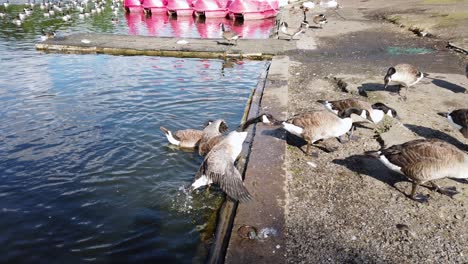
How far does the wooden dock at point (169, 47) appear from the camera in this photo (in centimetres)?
1761

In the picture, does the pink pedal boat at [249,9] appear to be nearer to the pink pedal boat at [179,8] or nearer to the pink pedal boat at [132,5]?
the pink pedal boat at [179,8]

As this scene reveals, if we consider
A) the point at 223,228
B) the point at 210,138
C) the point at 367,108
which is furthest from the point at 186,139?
the point at 367,108

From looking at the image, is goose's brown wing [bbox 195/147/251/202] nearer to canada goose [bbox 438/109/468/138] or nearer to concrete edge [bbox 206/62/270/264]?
concrete edge [bbox 206/62/270/264]

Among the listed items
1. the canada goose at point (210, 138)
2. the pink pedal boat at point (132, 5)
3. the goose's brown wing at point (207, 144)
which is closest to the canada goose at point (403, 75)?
the canada goose at point (210, 138)

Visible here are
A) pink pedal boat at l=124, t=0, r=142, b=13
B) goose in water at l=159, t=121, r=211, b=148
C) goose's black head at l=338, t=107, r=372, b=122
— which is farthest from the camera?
pink pedal boat at l=124, t=0, r=142, b=13

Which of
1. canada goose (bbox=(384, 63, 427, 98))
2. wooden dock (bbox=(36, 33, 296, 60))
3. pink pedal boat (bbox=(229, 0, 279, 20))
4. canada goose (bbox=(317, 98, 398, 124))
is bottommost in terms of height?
canada goose (bbox=(317, 98, 398, 124))

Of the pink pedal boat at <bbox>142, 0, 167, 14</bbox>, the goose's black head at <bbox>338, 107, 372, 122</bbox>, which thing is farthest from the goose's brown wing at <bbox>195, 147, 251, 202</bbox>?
the pink pedal boat at <bbox>142, 0, 167, 14</bbox>

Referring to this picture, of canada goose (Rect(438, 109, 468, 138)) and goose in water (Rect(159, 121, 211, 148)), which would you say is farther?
goose in water (Rect(159, 121, 211, 148))

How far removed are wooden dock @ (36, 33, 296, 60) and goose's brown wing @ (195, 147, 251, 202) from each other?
1201cm

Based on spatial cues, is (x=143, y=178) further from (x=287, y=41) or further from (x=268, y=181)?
(x=287, y=41)

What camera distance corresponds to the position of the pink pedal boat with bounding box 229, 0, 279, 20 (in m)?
33.2

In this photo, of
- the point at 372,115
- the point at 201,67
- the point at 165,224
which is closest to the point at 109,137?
the point at 165,224

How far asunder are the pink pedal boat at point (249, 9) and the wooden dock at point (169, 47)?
570 inches

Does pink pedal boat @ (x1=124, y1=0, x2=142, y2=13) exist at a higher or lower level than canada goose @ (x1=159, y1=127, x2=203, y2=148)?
higher
